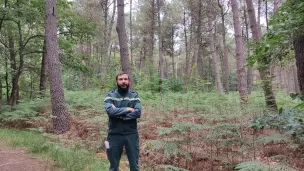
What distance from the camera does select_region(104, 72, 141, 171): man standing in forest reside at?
4.36m

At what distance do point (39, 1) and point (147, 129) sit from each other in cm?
951

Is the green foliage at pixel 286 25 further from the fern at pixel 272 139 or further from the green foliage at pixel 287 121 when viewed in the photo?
the fern at pixel 272 139

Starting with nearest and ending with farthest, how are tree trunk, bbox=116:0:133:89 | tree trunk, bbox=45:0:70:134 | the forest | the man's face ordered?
the man's face, the forest, tree trunk, bbox=116:0:133:89, tree trunk, bbox=45:0:70:134

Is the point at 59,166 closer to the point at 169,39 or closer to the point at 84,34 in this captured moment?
the point at 84,34

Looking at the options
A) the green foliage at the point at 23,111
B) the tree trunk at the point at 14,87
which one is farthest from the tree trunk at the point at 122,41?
the tree trunk at the point at 14,87

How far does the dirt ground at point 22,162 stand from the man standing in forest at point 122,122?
6.17 feet

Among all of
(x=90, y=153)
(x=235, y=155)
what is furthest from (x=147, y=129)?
(x=235, y=155)

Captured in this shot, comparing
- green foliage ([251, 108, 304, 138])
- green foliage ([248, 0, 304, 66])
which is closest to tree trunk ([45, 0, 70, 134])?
green foliage ([251, 108, 304, 138])

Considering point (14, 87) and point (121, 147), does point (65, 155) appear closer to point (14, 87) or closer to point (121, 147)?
point (121, 147)

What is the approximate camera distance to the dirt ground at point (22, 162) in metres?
5.81

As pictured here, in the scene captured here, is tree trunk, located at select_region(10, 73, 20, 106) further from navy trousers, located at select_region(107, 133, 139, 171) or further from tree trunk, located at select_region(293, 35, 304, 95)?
tree trunk, located at select_region(293, 35, 304, 95)

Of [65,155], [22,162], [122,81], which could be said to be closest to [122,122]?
[122,81]

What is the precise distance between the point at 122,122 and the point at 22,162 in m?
3.24

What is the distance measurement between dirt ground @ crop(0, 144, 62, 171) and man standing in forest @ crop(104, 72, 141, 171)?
188 cm
